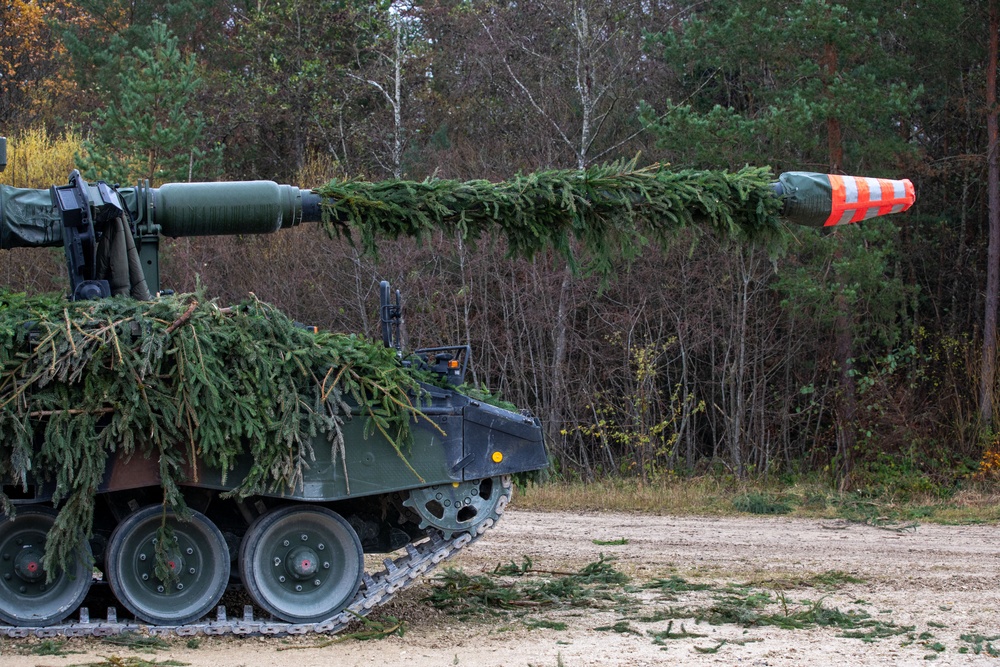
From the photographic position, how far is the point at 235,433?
7336 mm

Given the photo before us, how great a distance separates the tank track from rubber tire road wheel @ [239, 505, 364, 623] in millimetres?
83

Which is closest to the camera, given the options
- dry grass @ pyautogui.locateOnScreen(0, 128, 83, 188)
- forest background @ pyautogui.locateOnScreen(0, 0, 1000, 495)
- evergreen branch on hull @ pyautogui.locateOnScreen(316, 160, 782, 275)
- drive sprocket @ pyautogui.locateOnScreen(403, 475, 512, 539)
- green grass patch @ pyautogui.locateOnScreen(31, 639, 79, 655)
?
green grass patch @ pyautogui.locateOnScreen(31, 639, 79, 655)

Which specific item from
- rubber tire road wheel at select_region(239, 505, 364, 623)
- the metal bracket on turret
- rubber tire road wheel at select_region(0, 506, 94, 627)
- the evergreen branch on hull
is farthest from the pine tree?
rubber tire road wheel at select_region(239, 505, 364, 623)

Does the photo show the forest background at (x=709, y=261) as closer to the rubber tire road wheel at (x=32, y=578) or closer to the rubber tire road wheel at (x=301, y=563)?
the rubber tire road wheel at (x=301, y=563)

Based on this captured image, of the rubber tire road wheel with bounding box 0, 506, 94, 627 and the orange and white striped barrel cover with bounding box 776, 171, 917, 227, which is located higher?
the orange and white striped barrel cover with bounding box 776, 171, 917, 227

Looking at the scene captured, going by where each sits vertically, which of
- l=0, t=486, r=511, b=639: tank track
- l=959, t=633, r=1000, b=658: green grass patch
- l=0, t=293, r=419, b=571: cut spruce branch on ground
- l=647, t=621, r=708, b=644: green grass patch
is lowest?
l=959, t=633, r=1000, b=658: green grass patch

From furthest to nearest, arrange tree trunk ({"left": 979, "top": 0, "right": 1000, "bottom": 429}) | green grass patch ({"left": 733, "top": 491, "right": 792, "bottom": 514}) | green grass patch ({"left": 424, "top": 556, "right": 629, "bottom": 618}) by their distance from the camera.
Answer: tree trunk ({"left": 979, "top": 0, "right": 1000, "bottom": 429}) < green grass patch ({"left": 733, "top": 491, "right": 792, "bottom": 514}) < green grass patch ({"left": 424, "top": 556, "right": 629, "bottom": 618})

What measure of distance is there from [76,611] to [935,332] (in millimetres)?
15026

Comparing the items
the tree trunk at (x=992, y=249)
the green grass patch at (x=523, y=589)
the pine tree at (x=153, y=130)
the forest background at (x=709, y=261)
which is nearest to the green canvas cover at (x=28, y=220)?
the green grass patch at (x=523, y=589)

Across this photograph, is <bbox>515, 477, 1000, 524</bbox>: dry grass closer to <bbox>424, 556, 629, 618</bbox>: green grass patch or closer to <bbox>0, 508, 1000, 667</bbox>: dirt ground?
<bbox>0, 508, 1000, 667</bbox>: dirt ground

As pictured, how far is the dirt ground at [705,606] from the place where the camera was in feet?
23.7

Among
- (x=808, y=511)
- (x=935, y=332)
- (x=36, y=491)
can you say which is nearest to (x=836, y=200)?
(x=36, y=491)

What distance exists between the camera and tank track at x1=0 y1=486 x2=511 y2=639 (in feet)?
25.1

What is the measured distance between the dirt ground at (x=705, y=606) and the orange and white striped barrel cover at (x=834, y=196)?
2739 millimetres
